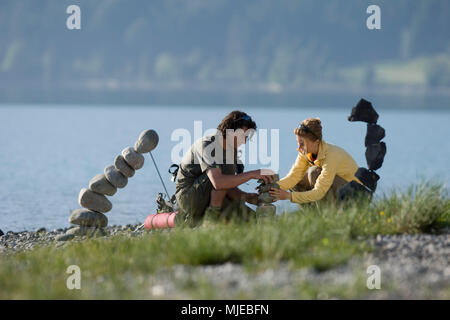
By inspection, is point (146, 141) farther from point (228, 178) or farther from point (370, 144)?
point (228, 178)

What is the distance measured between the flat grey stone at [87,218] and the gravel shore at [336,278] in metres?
4.94

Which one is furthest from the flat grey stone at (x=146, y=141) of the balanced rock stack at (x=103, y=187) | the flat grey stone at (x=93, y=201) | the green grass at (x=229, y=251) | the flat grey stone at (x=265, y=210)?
the green grass at (x=229, y=251)

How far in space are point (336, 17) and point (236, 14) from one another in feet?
69.8

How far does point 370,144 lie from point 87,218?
387cm

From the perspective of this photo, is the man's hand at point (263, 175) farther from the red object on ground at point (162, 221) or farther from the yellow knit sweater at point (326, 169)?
the red object on ground at point (162, 221)

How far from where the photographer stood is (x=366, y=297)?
4.23m

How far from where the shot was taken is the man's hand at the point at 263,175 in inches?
252

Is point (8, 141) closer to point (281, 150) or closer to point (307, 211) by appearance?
point (281, 150)

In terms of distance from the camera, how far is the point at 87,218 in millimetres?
9445

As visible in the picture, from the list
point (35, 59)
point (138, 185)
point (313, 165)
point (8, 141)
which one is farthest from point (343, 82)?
point (313, 165)

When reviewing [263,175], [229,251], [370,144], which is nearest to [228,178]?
[263,175]

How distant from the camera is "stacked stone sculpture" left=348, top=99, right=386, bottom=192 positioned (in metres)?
8.30

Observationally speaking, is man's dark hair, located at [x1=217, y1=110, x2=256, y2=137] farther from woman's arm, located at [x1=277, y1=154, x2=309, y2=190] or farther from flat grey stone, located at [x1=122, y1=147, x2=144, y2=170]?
flat grey stone, located at [x1=122, y1=147, x2=144, y2=170]
